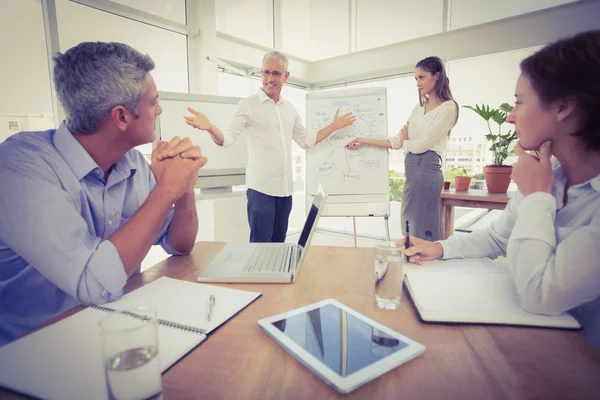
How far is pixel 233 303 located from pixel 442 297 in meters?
0.51

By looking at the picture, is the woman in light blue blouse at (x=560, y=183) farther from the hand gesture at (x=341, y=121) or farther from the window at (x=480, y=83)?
the window at (x=480, y=83)

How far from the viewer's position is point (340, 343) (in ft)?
2.06

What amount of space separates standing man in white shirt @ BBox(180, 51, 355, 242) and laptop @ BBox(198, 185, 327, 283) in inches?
49.9

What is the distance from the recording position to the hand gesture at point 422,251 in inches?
41.3

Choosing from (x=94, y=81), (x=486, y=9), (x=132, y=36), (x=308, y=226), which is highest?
(x=486, y=9)

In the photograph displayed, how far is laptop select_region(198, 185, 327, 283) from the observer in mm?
982

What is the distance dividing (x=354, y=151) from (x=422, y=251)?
1.88 m

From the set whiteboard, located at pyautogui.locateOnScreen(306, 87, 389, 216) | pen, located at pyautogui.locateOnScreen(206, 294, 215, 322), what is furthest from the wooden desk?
pen, located at pyautogui.locateOnScreen(206, 294, 215, 322)

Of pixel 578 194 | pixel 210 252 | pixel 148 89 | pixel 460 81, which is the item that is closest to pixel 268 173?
pixel 210 252

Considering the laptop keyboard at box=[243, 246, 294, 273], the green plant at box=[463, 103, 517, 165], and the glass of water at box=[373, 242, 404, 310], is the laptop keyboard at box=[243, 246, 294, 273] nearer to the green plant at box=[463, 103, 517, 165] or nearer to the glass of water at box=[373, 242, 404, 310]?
the glass of water at box=[373, 242, 404, 310]

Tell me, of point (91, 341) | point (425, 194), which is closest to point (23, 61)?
point (91, 341)

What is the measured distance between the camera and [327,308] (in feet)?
2.56

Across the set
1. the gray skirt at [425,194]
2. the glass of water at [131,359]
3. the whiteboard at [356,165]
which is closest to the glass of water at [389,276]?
the glass of water at [131,359]

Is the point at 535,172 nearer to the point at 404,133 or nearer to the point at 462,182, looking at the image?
the point at 404,133
